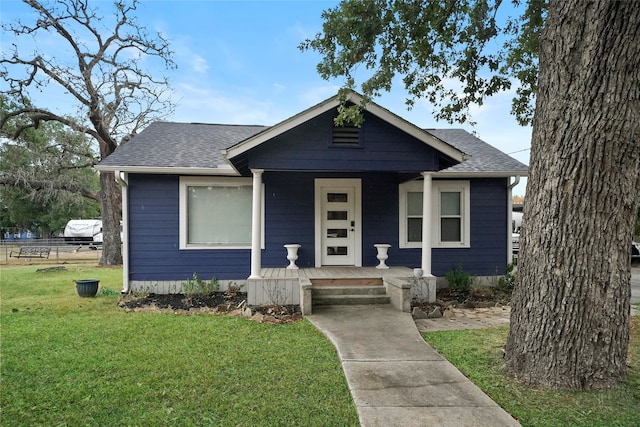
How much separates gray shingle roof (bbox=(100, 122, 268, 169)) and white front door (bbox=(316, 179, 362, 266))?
8.15ft

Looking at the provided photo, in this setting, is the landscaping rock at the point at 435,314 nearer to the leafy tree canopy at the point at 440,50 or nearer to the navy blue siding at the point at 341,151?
the navy blue siding at the point at 341,151

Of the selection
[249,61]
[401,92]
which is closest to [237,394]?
[401,92]

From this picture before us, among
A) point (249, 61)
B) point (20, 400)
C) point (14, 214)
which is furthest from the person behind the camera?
point (14, 214)

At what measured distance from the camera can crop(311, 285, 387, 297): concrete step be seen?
658 cm

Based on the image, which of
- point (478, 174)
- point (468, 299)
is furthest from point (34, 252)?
point (478, 174)

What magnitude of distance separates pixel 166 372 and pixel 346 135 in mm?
4874

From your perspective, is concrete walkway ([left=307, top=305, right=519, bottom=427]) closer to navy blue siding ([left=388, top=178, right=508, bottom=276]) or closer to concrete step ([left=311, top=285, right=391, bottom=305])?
concrete step ([left=311, top=285, right=391, bottom=305])

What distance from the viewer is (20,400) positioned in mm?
3168

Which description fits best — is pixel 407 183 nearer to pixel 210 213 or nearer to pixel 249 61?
pixel 210 213

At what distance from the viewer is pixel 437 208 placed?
8703 mm

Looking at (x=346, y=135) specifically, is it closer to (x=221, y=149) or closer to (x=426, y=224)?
(x=426, y=224)

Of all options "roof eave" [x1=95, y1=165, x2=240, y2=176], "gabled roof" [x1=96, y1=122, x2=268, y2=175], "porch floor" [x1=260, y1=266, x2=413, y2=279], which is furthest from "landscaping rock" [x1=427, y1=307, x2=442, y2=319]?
"roof eave" [x1=95, y1=165, x2=240, y2=176]

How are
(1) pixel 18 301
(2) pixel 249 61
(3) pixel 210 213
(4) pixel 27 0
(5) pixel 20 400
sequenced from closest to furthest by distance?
(5) pixel 20 400
(1) pixel 18 301
(3) pixel 210 213
(2) pixel 249 61
(4) pixel 27 0

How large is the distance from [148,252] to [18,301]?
2.74 m
